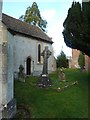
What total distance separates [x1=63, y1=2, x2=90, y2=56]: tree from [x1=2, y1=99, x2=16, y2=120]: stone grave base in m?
11.0

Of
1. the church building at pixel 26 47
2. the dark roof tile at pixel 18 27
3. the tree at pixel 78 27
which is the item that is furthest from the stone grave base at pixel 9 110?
the dark roof tile at pixel 18 27

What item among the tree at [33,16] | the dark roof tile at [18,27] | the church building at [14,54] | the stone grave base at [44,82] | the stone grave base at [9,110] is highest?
the tree at [33,16]

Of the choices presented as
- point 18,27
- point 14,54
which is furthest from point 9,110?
point 18,27

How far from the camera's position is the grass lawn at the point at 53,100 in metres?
20.7

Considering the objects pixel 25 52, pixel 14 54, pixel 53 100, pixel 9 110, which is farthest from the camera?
pixel 25 52

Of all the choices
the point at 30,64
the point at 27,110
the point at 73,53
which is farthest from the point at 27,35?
the point at 73,53

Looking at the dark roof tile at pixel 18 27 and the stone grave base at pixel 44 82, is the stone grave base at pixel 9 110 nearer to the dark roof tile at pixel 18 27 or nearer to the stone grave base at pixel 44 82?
the stone grave base at pixel 44 82

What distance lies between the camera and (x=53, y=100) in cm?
2344

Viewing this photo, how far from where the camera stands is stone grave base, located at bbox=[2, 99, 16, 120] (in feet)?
56.5

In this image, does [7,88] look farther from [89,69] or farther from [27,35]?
[89,69]

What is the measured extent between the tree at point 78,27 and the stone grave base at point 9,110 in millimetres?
11037

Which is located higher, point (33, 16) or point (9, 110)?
point (33, 16)

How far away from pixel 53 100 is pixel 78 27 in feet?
26.7

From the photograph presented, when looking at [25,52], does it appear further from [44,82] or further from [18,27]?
[44,82]
